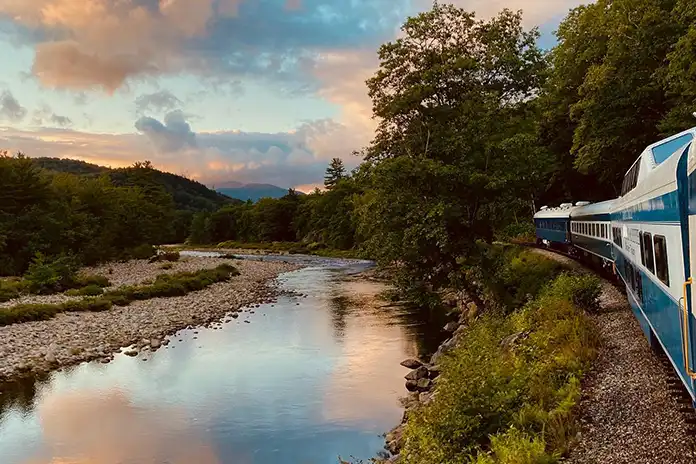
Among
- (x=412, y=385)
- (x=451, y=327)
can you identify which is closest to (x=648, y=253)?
(x=412, y=385)

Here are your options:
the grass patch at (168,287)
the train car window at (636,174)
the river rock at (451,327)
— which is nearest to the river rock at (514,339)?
the train car window at (636,174)

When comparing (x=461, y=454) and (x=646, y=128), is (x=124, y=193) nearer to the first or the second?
(x=646, y=128)

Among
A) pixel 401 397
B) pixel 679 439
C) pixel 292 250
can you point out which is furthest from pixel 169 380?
pixel 292 250

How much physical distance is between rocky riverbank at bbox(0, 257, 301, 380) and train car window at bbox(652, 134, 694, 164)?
59.1 ft

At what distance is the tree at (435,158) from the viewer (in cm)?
2052

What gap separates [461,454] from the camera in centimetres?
841

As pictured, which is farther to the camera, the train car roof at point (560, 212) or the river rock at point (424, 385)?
the train car roof at point (560, 212)

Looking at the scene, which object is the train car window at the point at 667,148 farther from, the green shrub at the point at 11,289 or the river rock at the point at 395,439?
the green shrub at the point at 11,289

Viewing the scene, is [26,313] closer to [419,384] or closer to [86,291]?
[86,291]

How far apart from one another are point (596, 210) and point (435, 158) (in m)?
6.29

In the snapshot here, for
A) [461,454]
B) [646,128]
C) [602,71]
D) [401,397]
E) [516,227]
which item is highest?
[602,71]

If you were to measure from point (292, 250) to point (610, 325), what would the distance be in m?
75.8

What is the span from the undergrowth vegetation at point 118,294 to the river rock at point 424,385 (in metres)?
18.3

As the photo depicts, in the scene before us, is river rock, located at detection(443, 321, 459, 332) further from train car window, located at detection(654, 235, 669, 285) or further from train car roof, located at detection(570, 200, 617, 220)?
train car window, located at detection(654, 235, 669, 285)
